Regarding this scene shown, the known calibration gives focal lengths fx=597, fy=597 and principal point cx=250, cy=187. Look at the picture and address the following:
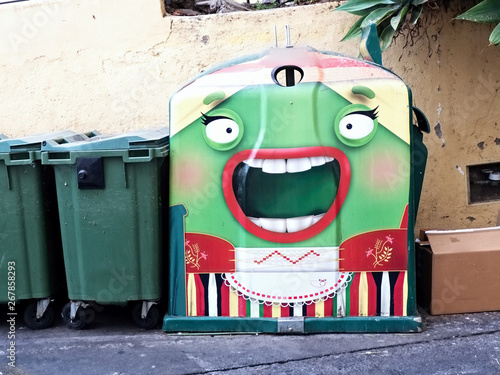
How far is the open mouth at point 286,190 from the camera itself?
3357 millimetres

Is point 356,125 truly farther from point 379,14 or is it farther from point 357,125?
point 379,14

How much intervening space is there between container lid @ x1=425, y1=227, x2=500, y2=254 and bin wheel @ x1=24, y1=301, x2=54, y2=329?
2.41 m

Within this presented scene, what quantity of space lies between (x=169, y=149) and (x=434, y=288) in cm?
183

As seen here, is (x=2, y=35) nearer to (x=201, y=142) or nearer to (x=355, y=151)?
(x=201, y=142)

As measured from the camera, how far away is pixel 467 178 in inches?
183

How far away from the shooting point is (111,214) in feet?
11.2

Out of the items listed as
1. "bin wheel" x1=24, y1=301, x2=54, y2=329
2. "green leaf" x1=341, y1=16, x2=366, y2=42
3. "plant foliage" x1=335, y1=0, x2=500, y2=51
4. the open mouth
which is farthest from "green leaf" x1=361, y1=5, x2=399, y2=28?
"bin wheel" x1=24, y1=301, x2=54, y2=329

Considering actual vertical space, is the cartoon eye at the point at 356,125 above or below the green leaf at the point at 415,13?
below

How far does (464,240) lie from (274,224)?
1250mm

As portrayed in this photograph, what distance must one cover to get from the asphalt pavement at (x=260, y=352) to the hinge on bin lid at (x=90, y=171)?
0.95 m

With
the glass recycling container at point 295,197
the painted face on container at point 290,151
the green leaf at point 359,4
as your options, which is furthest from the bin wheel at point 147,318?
the green leaf at point 359,4

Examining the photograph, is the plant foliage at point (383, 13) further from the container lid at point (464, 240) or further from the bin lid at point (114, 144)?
the bin lid at point (114, 144)

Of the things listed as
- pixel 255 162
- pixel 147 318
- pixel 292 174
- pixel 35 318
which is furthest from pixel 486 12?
pixel 35 318

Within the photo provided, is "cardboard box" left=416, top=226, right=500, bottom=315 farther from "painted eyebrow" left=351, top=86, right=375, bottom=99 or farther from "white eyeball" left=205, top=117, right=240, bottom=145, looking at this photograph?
"white eyeball" left=205, top=117, right=240, bottom=145
